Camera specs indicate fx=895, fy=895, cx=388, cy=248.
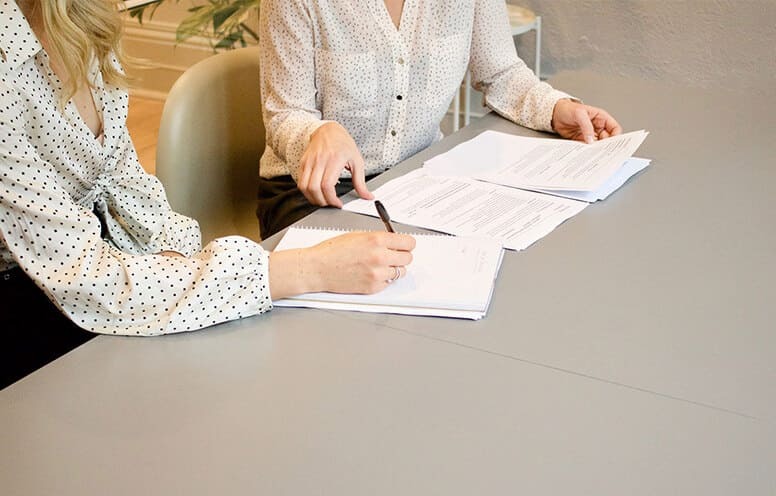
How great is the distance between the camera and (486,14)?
6.01ft

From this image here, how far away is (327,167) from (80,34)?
40 cm

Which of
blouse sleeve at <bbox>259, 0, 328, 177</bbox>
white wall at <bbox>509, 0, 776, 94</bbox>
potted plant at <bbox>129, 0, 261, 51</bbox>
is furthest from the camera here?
potted plant at <bbox>129, 0, 261, 51</bbox>

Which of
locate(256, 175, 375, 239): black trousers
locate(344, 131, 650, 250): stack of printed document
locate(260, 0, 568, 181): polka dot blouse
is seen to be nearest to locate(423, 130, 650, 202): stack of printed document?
locate(344, 131, 650, 250): stack of printed document

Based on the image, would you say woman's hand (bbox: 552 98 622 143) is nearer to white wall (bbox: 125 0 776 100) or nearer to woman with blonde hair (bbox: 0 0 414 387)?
woman with blonde hair (bbox: 0 0 414 387)

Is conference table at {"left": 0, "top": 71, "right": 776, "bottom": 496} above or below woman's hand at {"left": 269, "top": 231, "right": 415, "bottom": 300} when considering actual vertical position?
below

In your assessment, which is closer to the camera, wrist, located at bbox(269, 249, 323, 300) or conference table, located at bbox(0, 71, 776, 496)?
conference table, located at bbox(0, 71, 776, 496)

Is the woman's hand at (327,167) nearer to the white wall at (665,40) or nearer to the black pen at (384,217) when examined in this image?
the black pen at (384,217)

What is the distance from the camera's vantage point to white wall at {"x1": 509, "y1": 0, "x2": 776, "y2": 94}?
2805 mm

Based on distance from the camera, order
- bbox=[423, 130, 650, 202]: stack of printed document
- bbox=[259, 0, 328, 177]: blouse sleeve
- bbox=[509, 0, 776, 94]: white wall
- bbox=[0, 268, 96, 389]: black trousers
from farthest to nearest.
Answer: bbox=[509, 0, 776, 94]: white wall, bbox=[259, 0, 328, 177]: blouse sleeve, bbox=[423, 130, 650, 202]: stack of printed document, bbox=[0, 268, 96, 389]: black trousers

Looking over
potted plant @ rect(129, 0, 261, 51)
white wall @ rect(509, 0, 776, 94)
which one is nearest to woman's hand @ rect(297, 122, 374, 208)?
potted plant @ rect(129, 0, 261, 51)

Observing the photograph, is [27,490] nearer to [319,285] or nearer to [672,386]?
[319,285]

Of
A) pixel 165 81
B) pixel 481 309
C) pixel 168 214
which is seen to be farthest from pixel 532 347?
pixel 165 81

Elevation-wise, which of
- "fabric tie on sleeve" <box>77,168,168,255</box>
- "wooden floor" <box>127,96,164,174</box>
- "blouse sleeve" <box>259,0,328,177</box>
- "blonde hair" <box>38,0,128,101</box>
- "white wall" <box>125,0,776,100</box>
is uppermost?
"blonde hair" <box>38,0,128,101</box>

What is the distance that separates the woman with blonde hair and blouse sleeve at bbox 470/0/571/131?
2.42 ft
